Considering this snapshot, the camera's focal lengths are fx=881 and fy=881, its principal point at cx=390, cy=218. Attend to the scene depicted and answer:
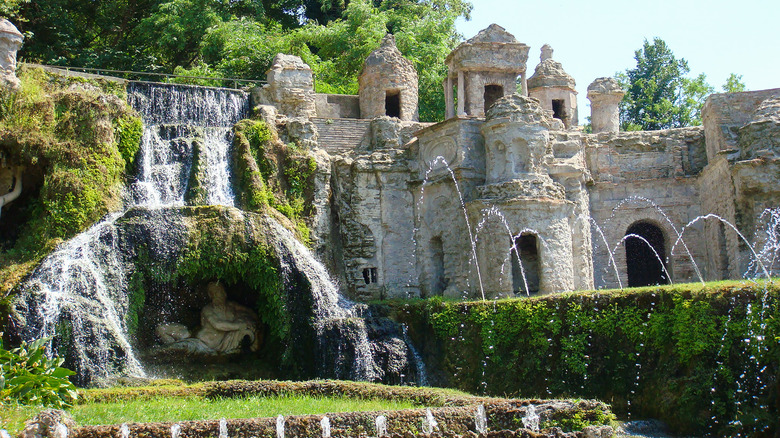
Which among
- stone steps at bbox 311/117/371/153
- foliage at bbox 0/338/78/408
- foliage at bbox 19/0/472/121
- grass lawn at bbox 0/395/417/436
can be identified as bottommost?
grass lawn at bbox 0/395/417/436

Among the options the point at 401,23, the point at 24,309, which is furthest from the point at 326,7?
the point at 24,309

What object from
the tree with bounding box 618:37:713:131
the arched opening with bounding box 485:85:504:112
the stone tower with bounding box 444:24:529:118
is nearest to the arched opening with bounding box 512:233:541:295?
the stone tower with bounding box 444:24:529:118

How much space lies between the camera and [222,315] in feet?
63.5

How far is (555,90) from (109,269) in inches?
730

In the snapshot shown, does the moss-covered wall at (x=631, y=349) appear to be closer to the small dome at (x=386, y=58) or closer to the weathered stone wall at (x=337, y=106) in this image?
the weathered stone wall at (x=337, y=106)

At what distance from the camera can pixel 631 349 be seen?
16.0 m

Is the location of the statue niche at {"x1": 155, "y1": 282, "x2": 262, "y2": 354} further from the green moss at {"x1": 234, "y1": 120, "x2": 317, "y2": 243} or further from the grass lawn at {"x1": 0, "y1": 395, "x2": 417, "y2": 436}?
the grass lawn at {"x1": 0, "y1": 395, "x2": 417, "y2": 436}

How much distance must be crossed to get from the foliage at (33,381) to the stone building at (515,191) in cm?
1016

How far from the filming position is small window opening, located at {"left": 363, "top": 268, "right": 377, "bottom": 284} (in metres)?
23.7

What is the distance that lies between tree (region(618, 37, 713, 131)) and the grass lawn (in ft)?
101

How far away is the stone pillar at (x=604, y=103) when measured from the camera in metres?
31.0

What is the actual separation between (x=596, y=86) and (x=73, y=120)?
18172 millimetres

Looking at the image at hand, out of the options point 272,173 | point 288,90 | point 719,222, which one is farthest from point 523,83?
point 272,173

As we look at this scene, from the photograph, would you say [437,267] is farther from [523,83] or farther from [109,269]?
[109,269]
